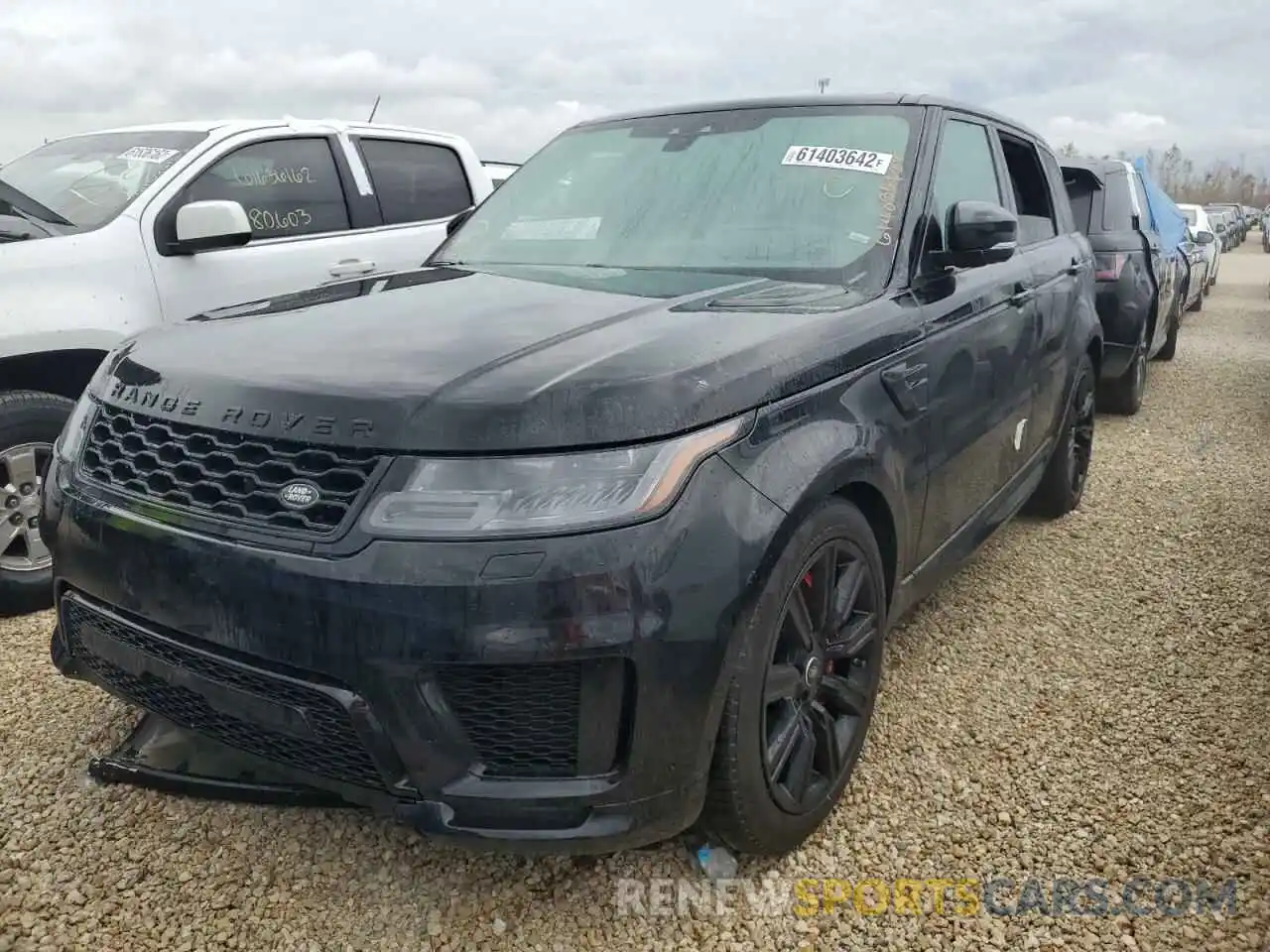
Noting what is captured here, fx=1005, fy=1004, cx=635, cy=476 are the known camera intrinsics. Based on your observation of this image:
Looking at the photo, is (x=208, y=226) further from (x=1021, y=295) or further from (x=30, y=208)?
(x=1021, y=295)

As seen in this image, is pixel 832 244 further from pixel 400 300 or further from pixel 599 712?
pixel 599 712

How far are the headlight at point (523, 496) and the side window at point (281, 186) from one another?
3.17 metres

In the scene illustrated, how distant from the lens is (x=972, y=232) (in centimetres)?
275

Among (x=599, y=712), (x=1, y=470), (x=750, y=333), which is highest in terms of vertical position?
(x=750, y=333)

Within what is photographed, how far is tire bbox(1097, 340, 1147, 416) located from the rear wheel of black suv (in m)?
2.48

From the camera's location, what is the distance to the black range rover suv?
177cm

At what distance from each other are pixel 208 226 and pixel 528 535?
2.90 m

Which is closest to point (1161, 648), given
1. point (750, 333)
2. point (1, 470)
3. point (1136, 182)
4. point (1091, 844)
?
point (1091, 844)

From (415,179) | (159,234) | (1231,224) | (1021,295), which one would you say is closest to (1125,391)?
(1021,295)

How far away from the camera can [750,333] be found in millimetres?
2143

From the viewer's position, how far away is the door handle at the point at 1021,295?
3.45 m

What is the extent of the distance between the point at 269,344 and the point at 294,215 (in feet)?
9.79

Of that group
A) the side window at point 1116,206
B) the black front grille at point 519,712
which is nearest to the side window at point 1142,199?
the side window at point 1116,206

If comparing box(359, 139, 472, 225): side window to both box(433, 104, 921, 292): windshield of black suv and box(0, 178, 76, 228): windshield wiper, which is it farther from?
box(433, 104, 921, 292): windshield of black suv
